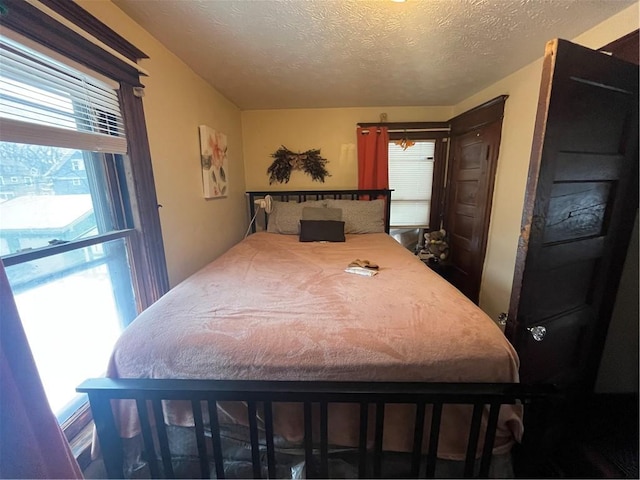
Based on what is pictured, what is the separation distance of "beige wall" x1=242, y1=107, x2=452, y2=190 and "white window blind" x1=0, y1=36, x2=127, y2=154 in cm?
205

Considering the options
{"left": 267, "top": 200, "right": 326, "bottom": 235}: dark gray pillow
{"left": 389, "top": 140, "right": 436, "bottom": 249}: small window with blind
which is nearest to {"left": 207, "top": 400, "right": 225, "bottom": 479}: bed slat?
{"left": 267, "top": 200, "right": 326, "bottom": 235}: dark gray pillow

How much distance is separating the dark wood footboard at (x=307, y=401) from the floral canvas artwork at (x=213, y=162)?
1716mm

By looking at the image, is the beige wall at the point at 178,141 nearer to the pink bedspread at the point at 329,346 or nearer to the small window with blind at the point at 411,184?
the pink bedspread at the point at 329,346

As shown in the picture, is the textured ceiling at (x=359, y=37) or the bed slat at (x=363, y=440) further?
the textured ceiling at (x=359, y=37)

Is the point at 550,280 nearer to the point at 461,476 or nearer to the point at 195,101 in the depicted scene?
the point at 461,476

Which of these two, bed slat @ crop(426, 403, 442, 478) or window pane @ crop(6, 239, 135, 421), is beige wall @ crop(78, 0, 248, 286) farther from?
bed slat @ crop(426, 403, 442, 478)

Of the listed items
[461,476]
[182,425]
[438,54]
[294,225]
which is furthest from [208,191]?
[461,476]

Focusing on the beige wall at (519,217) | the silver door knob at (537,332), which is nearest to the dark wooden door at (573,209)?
the silver door knob at (537,332)

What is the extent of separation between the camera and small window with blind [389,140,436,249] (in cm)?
320

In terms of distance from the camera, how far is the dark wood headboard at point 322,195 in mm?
3154

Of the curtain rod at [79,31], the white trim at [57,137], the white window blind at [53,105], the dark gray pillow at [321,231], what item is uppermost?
the curtain rod at [79,31]

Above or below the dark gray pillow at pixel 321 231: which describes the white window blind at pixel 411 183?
above

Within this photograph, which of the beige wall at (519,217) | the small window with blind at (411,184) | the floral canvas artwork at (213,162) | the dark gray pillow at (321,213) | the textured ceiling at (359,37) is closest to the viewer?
the textured ceiling at (359,37)

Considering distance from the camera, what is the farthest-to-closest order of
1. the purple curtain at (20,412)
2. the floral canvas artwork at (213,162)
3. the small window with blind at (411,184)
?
the small window with blind at (411,184) < the floral canvas artwork at (213,162) < the purple curtain at (20,412)
